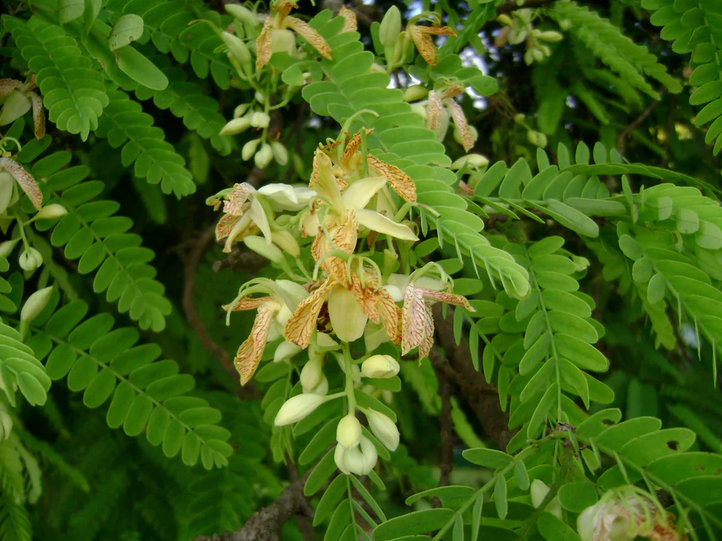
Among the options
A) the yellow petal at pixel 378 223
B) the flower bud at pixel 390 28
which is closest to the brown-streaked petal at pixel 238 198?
the yellow petal at pixel 378 223

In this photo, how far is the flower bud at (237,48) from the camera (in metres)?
0.78

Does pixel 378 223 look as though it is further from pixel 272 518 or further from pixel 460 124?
pixel 272 518

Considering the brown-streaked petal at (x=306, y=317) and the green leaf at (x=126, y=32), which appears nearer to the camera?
the brown-streaked petal at (x=306, y=317)

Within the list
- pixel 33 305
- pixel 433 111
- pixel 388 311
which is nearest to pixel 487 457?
pixel 388 311

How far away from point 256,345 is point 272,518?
0.43m

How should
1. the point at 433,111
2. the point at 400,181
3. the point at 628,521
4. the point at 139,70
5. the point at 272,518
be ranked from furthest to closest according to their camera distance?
the point at 272,518 < the point at 433,111 < the point at 139,70 < the point at 400,181 < the point at 628,521

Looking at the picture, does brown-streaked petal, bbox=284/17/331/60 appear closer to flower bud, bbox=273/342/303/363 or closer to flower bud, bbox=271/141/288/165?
flower bud, bbox=271/141/288/165

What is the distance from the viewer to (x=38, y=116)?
786mm

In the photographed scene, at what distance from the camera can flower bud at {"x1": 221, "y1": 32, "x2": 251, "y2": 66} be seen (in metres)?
0.78

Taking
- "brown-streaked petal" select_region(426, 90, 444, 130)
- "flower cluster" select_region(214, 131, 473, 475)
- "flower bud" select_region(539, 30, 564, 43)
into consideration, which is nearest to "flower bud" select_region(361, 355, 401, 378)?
"flower cluster" select_region(214, 131, 473, 475)

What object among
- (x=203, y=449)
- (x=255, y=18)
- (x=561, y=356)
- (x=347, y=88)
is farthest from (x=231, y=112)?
(x=561, y=356)

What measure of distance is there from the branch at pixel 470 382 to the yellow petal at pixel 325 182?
413mm

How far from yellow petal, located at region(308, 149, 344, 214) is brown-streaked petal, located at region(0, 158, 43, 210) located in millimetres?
375

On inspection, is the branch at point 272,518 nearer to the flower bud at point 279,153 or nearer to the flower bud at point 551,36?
the flower bud at point 279,153
